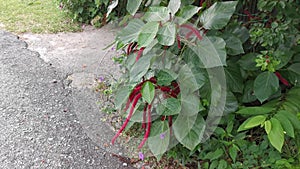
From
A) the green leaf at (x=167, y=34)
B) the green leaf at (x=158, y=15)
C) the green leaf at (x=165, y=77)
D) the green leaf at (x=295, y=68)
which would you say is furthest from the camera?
the green leaf at (x=295, y=68)

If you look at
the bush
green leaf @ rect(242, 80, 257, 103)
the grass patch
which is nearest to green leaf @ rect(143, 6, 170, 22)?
green leaf @ rect(242, 80, 257, 103)

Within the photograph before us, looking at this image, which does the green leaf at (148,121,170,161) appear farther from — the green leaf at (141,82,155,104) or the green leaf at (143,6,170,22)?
the green leaf at (143,6,170,22)

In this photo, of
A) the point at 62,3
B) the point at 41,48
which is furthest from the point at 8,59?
the point at 62,3

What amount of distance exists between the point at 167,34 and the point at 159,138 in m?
0.57

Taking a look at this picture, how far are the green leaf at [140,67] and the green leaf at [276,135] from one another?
0.58 meters

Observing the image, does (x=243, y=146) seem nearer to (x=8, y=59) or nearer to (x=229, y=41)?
(x=229, y=41)

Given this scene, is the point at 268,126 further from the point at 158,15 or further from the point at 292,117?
the point at 158,15

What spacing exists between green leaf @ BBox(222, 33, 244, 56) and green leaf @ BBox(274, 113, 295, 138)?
324 millimetres

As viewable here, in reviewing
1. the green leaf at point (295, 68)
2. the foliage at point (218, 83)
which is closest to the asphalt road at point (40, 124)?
the foliage at point (218, 83)

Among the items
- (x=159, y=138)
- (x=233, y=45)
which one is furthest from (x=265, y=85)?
(x=159, y=138)

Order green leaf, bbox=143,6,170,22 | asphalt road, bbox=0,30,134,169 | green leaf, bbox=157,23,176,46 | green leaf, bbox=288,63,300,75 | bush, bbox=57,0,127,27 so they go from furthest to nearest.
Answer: bush, bbox=57,0,127,27 < asphalt road, bbox=0,30,134,169 < green leaf, bbox=288,63,300,75 < green leaf, bbox=143,6,170,22 < green leaf, bbox=157,23,176,46

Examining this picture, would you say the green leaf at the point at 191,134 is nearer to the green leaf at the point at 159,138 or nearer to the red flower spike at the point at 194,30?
the green leaf at the point at 159,138

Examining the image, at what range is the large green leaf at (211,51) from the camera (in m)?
1.35

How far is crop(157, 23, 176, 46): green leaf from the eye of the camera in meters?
1.24
